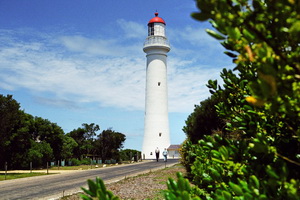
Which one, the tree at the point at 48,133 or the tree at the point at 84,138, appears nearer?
the tree at the point at 48,133

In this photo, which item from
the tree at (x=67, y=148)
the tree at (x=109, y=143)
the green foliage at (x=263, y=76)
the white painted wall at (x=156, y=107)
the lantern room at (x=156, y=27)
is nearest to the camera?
the green foliage at (x=263, y=76)

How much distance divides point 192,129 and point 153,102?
31.3 meters

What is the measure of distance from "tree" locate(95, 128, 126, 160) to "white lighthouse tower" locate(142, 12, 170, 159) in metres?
7.57

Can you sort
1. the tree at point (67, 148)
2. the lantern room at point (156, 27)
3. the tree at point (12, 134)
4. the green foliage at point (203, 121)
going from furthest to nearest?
1. the lantern room at point (156, 27)
2. the tree at point (67, 148)
3. the tree at point (12, 134)
4. the green foliage at point (203, 121)

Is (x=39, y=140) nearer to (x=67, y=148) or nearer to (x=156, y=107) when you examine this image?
(x=67, y=148)

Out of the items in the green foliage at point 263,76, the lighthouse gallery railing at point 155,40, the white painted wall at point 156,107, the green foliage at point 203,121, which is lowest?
the green foliage at point 263,76

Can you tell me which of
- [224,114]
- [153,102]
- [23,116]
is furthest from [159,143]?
[224,114]

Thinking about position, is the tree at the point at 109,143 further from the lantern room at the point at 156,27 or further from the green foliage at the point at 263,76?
the green foliage at the point at 263,76

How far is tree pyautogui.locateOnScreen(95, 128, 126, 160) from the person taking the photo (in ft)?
130

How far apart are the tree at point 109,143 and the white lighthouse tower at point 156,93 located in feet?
24.9

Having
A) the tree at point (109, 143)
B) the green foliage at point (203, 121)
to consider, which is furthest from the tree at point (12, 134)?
the green foliage at point (203, 121)

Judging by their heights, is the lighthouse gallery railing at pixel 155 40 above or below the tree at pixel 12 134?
above

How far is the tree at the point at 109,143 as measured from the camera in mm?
39603

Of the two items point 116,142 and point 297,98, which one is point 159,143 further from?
point 297,98
